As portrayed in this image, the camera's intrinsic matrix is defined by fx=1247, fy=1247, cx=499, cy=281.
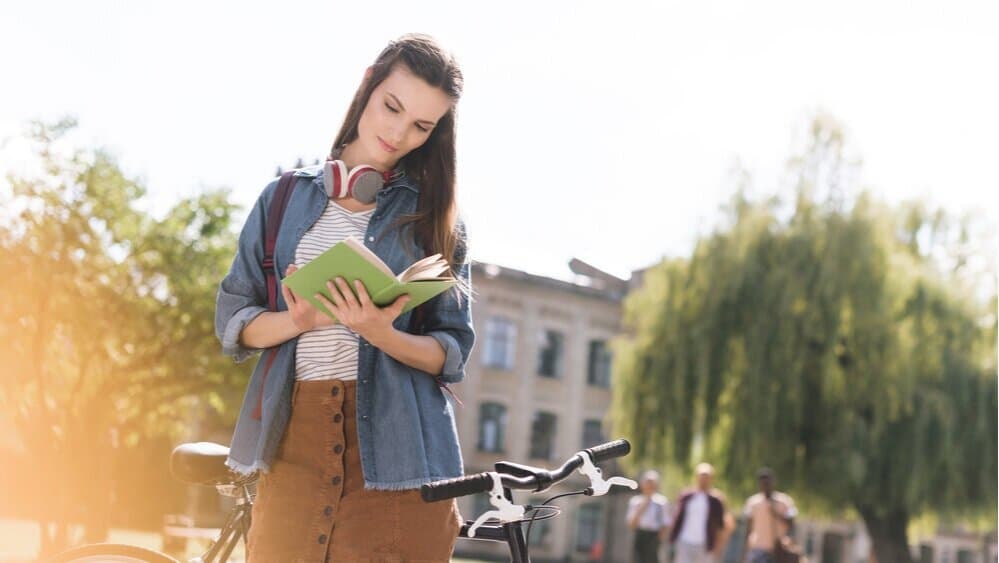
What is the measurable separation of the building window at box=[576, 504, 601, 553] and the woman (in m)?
40.0

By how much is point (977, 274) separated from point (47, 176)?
15180 millimetres

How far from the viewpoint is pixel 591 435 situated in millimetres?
43812

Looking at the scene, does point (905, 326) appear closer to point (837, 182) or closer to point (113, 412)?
point (837, 182)

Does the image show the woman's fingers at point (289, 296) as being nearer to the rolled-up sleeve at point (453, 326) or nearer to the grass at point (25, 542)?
the rolled-up sleeve at point (453, 326)

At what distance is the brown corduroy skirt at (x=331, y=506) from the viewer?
2.19 meters

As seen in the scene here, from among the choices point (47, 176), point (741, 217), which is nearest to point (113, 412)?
point (47, 176)

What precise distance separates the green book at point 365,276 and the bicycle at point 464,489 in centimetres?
33

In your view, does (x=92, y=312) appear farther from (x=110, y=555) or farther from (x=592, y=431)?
(x=592, y=431)

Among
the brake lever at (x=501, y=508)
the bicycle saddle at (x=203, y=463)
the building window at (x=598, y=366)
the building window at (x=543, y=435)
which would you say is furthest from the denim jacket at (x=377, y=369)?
the building window at (x=598, y=366)

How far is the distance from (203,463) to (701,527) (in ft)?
36.9

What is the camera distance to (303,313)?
2.20 m

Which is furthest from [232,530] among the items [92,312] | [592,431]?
[592,431]

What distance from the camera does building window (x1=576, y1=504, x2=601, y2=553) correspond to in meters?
41.6

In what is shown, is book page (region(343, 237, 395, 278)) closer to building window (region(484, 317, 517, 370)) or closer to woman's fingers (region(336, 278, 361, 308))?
woman's fingers (region(336, 278, 361, 308))
